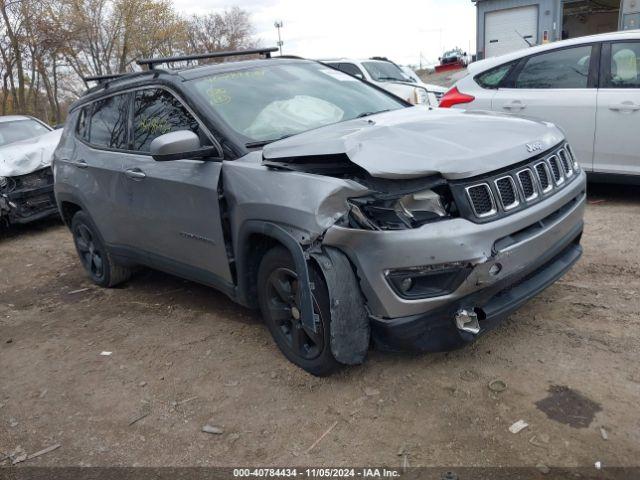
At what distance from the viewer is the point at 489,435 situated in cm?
268

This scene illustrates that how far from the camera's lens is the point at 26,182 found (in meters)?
8.20

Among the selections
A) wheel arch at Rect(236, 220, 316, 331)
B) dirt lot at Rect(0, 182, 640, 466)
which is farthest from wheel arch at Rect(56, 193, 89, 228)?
wheel arch at Rect(236, 220, 316, 331)

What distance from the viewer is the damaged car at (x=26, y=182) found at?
8016 mm

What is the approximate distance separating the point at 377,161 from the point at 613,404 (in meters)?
1.59

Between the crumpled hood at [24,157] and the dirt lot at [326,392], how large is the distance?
162 inches

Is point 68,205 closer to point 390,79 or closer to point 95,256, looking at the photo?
point 95,256

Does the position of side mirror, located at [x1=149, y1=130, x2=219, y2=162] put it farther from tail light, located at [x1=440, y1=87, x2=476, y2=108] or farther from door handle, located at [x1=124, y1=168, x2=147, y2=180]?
tail light, located at [x1=440, y1=87, x2=476, y2=108]

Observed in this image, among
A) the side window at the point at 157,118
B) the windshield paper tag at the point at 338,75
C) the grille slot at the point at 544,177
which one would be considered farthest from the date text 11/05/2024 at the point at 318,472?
the windshield paper tag at the point at 338,75

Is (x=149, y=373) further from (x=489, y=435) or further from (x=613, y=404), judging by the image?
(x=613, y=404)

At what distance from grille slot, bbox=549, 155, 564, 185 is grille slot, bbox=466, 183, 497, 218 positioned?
65cm

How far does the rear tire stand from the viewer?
5216 millimetres

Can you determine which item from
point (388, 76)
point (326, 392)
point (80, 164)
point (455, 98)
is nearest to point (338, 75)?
point (80, 164)

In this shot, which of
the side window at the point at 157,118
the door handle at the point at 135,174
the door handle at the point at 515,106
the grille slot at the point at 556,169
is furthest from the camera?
the door handle at the point at 515,106

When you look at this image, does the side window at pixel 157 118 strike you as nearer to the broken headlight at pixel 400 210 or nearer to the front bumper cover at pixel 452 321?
the broken headlight at pixel 400 210
